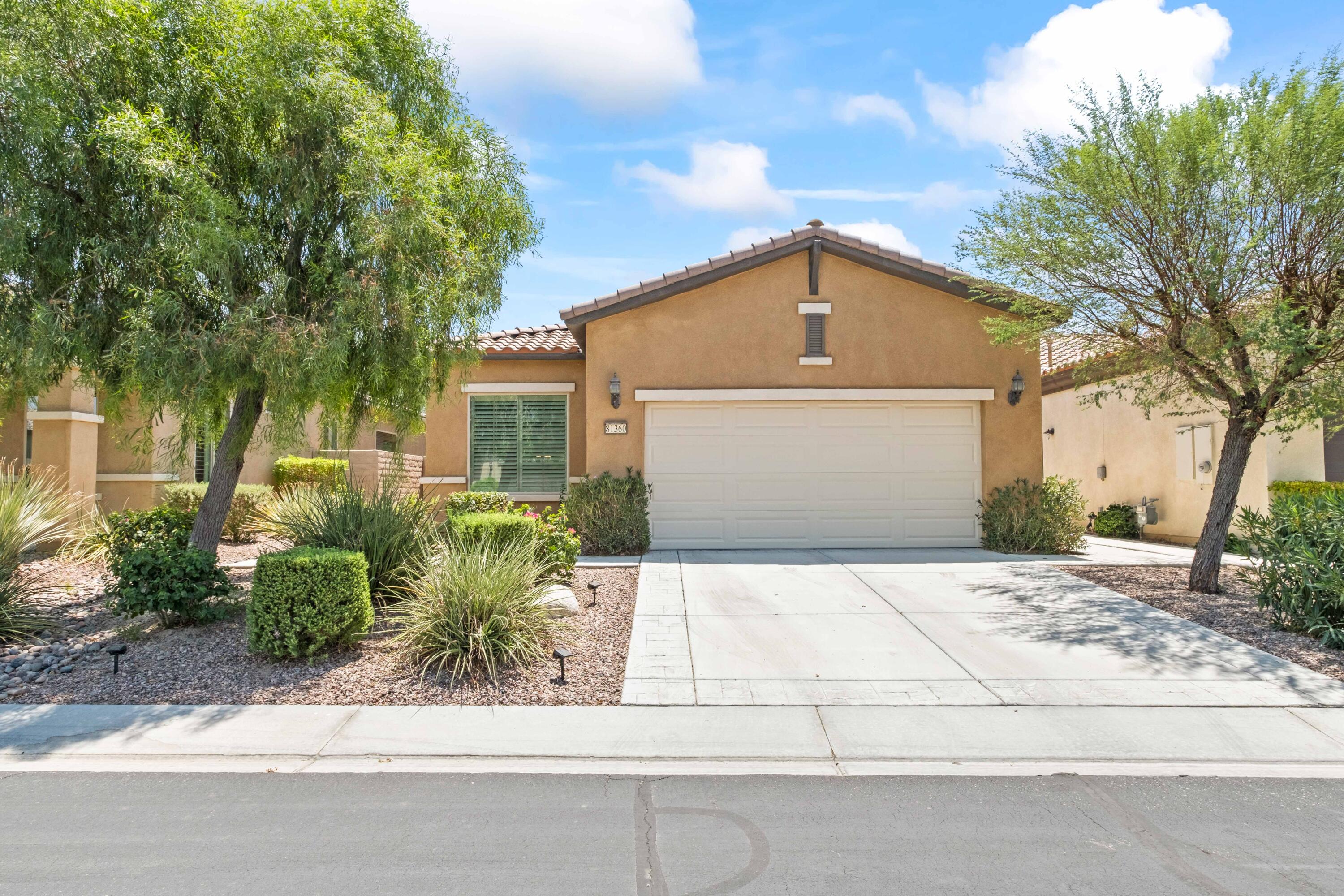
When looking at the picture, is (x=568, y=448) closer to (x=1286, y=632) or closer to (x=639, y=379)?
(x=639, y=379)

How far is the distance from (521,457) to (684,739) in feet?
30.0

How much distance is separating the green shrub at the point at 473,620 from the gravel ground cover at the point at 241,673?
0.48 feet

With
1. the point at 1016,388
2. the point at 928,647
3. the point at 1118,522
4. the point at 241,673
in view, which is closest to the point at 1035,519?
the point at 1016,388

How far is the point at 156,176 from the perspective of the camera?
22.9 ft

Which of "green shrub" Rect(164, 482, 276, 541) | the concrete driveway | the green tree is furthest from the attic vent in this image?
"green shrub" Rect(164, 482, 276, 541)

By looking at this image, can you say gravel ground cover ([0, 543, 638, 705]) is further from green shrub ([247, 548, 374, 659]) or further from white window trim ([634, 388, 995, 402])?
white window trim ([634, 388, 995, 402])

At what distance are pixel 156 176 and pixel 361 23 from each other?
8.17 feet

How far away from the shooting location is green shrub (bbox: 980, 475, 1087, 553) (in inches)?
484

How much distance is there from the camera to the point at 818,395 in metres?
12.8

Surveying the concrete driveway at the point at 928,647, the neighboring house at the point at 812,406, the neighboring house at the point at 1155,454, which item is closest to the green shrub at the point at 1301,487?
the neighboring house at the point at 1155,454

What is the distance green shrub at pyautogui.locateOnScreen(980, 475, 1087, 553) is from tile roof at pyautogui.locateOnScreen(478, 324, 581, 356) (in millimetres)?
7052

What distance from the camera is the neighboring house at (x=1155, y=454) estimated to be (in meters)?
12.6

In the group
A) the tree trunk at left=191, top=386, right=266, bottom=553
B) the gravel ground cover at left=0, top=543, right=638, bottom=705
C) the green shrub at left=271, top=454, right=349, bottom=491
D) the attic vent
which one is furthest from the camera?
the green shrub at left=271, top=454, right=349, bottom=491

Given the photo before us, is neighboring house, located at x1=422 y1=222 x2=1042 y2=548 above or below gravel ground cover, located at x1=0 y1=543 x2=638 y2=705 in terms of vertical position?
above
